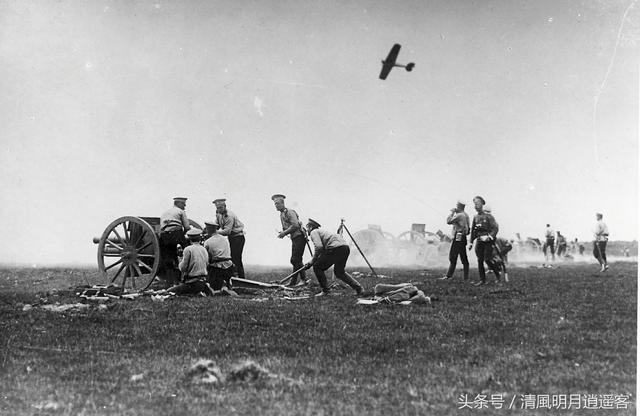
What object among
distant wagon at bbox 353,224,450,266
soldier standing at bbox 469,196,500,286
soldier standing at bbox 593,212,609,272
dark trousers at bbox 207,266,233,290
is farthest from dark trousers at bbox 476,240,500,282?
distant wagon at bbox 353,224,450,266

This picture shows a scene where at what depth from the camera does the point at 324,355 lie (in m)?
5.32

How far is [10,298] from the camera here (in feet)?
29.2

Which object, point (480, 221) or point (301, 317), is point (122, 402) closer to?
point (301, 317)

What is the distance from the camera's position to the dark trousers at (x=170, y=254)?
10.2 meters

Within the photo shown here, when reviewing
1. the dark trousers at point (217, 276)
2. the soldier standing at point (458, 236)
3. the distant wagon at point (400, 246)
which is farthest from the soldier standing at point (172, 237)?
the distant wagon at point (400, 246)

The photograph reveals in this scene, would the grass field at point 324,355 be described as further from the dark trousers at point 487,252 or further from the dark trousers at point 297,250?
the dark trousers at point 297,250

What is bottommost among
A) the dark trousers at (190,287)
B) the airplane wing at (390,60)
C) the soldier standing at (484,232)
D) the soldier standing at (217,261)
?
the dark trousers at (190,287)

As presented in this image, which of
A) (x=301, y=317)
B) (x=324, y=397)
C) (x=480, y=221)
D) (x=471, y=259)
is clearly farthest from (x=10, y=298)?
(x=471, y=259)

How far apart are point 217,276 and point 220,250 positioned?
0.49m

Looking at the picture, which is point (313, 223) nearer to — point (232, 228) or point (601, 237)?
point (232, 228)

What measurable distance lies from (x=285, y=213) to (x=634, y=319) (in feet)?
23.0

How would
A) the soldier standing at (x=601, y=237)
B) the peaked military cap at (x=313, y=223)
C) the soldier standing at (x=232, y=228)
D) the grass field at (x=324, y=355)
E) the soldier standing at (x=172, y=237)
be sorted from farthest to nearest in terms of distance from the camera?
the soldier standing at (x=601, y=237) → the soldier standing at (x=232, y=228) → the soldier standing at (x=172, y=237) → the peaked military cap at (x=313, y=223) → the grass field at (x=324, y=355)

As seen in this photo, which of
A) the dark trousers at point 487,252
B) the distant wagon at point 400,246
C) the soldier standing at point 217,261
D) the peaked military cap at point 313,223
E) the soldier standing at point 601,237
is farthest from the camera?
the distant wagon at point 400,246

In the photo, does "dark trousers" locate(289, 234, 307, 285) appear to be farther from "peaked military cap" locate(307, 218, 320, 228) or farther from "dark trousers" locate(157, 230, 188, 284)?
"dark trousers" locate(157, 230, 188, 284)
